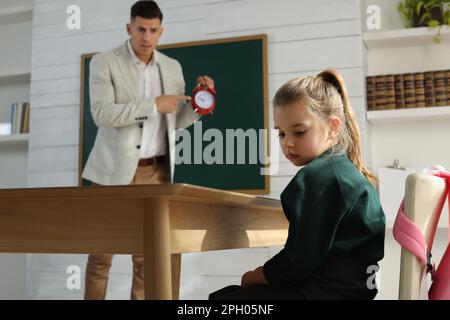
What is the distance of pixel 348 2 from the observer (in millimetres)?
3262

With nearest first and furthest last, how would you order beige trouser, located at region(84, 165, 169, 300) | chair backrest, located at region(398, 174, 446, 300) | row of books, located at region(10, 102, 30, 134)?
1. chair backrest, located at region(398, 174, 446, 300)
2. beige trouser, located at region(84, 165, 169, 300)
3. row of books, located at region(10, 102, 30, 134)

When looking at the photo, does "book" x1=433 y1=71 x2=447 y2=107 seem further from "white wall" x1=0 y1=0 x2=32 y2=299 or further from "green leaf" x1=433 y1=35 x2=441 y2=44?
"white wall" x1=0 y1=0 x2=32 y2=299

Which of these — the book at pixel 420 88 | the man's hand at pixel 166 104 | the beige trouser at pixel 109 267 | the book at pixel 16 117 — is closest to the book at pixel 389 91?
the book at pixel 420 88

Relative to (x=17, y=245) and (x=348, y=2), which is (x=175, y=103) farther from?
(x=17, y=245)

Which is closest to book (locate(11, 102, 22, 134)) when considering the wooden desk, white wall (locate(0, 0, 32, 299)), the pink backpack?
white wall (locate(0, 0, 32, 299))

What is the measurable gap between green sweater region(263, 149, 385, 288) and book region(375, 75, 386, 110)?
2.08 m

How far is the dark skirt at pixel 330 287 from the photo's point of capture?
3.69 feet

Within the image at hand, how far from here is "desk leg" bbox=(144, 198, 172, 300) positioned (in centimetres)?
103

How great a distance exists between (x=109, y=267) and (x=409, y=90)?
1839mm

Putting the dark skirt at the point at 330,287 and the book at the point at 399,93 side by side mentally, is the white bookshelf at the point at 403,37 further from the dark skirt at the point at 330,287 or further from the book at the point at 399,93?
the dark skirt at the point at 330,287

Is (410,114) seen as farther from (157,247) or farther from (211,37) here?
(157,247)

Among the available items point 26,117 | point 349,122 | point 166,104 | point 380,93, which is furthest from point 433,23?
point 26,117

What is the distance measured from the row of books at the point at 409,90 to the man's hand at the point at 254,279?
7.06 ft

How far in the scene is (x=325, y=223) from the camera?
1.12 m
